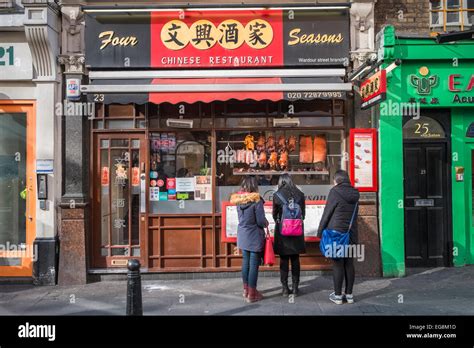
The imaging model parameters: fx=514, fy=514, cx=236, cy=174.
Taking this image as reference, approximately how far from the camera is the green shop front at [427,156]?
8781 millimetres

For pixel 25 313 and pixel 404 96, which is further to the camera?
pixel 404 96

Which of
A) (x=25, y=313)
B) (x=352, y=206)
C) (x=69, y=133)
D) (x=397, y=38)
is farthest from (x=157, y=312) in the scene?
(x=397, y=38)

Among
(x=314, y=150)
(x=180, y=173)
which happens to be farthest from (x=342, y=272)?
(x=180, y=173)

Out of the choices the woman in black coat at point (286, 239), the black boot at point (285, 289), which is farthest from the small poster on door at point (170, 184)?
the black boot at point (285, 289)

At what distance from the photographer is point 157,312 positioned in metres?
6.96

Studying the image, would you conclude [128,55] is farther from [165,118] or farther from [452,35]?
[452,35]

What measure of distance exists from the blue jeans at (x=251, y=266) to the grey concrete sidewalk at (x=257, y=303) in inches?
13.1

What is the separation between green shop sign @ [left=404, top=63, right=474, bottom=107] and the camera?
884 centimetres

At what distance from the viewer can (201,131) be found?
903cm

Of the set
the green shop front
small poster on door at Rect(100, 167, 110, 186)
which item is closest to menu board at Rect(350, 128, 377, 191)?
the green shop front

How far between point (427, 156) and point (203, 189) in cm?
405

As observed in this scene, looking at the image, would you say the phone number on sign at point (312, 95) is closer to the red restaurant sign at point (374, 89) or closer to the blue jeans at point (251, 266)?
the red restaurant sign at point (374, 89)

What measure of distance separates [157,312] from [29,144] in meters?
3.92

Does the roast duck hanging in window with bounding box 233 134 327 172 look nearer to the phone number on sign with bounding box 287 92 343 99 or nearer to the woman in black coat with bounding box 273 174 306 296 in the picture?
the phone number on sign with bounding box 287 92 343 99
